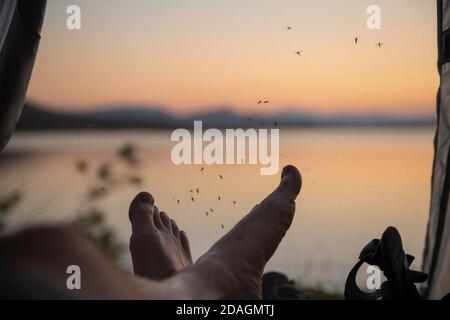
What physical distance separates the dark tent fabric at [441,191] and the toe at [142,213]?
2.18 ft

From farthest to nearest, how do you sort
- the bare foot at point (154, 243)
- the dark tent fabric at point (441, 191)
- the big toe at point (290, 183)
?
the big toe at point (290, 183)
the dark tent fabric at point (441, 191)
the bare foot at point (154, 243)

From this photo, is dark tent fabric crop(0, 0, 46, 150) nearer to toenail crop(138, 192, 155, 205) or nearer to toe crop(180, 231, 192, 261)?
toenail crop(138, 192, 155, 205)

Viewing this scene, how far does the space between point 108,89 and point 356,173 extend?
0.84 m

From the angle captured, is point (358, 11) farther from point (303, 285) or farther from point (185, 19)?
point (303, 285)

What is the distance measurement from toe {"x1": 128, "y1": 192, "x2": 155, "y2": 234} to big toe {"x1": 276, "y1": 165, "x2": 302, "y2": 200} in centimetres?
31

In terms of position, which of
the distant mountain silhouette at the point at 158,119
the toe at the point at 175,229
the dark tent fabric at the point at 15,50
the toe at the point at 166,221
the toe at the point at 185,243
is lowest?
the toe at the point at 185,243

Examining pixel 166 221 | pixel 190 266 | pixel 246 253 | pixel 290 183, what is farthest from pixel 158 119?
pixel 190 266

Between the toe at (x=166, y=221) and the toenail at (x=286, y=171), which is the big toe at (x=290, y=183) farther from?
the toe at (x=166, y=221)

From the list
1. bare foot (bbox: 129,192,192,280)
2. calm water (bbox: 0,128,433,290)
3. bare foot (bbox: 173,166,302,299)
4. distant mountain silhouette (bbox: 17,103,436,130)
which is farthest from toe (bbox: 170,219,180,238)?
distant mountain silhouette (bbox: 17,103,436,130)

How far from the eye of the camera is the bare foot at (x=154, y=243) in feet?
4.34

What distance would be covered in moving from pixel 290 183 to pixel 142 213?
1.19ft

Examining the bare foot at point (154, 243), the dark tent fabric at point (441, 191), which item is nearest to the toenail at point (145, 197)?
the bare foot at point (154, 243)

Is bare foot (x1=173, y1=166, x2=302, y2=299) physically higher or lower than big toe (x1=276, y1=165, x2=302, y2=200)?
lower

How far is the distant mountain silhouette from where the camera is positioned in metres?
2.01
